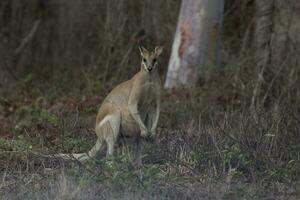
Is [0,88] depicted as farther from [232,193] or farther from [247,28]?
[232,193]

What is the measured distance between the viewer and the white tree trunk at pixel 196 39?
15461mm

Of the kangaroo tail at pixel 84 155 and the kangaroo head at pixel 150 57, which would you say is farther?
the kangaroo head at pixel 150 57

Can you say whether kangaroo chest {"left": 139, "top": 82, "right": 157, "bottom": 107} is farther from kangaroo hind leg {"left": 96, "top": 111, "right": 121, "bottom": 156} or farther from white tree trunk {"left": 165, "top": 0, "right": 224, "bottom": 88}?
white tree trunk {"left": 165, "top": 0, "right": 224, "bottom": 88}

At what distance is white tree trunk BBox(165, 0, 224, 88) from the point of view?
1546 cm

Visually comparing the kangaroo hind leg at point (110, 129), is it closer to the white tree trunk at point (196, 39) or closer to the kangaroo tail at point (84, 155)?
the kangaroo tail at point (84, 155)

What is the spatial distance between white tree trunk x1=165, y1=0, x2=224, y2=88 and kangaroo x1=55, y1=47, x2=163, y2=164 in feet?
17.0

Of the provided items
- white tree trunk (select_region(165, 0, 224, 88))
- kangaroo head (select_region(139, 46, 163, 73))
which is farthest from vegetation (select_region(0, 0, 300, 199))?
kangaroo head (select_region(139, 46, 163, 73))

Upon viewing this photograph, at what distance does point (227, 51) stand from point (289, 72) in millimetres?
2947

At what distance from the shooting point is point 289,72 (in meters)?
13.8

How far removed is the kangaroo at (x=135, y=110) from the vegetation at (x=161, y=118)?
0.19 m

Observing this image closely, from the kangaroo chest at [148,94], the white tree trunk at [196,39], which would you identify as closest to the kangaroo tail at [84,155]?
the kangaroo chest at [148,94]

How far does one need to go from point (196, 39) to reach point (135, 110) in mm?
5818

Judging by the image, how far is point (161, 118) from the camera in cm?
1303

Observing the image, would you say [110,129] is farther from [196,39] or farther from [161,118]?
[196,39]
